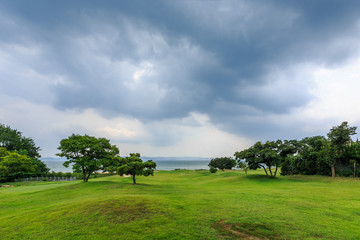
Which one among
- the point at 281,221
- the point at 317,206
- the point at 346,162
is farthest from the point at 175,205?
the point at 346,162

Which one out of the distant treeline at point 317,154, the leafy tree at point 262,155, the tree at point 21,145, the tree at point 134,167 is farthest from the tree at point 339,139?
the tree at point 21,145

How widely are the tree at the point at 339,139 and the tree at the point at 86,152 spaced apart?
1542 inches

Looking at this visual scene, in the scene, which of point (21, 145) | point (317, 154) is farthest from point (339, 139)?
point (21, 145)

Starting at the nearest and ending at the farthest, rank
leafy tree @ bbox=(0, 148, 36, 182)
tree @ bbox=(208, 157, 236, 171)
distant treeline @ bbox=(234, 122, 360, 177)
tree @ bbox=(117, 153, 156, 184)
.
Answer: tree @ bbox=(117, 153, 156, 184), distant treeline @ bbox=(234, 122, 360, 177), leafy tree @ bbox=(0, 148, 36, 182), tree @ bbox=(208, 157, 236, 171)

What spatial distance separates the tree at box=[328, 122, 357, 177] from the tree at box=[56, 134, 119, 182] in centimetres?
3917

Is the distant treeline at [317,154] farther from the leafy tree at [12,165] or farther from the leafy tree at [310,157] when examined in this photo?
the leafy tree at [12,165]

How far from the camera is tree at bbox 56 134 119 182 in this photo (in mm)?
27819

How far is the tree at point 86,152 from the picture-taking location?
2782 centimetres

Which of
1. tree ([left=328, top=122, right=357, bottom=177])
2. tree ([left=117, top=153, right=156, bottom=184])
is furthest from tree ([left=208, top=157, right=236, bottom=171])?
tree ([left=117, top=153, right=156, bottom=184])

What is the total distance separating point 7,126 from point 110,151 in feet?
184

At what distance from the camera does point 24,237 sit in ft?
23.5

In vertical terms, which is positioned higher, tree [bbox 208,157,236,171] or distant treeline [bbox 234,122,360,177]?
distant treeline [bbox 234,122,360,177]

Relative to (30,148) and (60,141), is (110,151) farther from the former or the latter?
(30,148)

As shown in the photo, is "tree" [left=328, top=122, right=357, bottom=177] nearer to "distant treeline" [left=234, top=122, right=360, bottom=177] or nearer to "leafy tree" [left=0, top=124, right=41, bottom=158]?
"distant treeline" [left=234, top=122, right=360, bottom=177]
